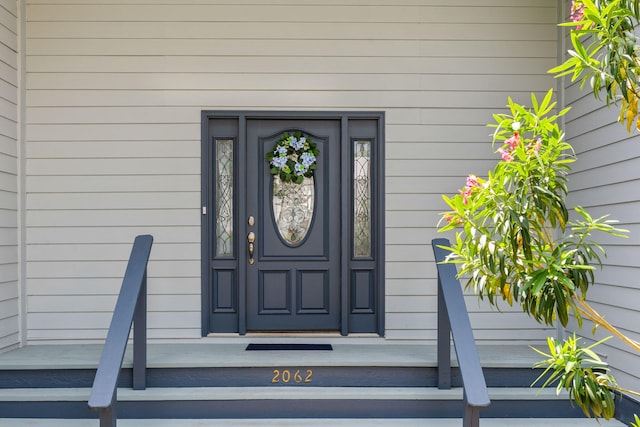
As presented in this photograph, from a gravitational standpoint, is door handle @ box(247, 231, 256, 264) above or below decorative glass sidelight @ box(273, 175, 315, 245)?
below

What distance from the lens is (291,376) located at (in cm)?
375

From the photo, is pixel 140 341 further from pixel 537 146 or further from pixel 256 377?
pixel 537 146

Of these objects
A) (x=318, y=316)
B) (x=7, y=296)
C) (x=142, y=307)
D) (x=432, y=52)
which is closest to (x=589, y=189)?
(x=432, y=52)

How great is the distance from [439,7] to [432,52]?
1.20 feet

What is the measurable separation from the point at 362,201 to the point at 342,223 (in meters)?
0.25

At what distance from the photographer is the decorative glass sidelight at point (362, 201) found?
4.71 m

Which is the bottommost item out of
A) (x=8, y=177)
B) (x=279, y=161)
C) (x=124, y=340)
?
(x=124, y=340)

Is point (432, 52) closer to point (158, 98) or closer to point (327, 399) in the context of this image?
point (158, 98)

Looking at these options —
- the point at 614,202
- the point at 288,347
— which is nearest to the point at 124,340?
the point at 288,347

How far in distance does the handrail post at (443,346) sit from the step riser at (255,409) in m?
0.15

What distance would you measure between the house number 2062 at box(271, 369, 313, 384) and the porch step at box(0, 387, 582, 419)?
108 millimetres

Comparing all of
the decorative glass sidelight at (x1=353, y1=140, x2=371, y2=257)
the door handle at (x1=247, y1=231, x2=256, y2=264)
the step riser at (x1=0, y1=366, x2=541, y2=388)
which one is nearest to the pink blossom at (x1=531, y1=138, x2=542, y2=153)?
the step riser at (x1=0, y1=366, x2=541, y2=388)

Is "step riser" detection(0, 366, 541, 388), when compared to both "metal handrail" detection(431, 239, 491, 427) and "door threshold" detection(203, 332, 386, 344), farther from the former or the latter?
"door threshold" detection(203, 332, 386, 344)

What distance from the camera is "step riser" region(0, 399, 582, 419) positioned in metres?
3.57
